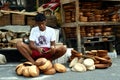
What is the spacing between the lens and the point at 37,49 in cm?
691

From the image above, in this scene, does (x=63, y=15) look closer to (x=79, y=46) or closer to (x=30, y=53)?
(x=79, y=46)

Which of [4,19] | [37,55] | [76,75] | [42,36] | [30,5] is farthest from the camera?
[30,5]

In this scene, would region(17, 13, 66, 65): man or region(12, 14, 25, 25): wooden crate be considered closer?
region(17, 13, 66, 65): man

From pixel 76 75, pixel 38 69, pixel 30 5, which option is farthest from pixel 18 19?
pixel 76 75

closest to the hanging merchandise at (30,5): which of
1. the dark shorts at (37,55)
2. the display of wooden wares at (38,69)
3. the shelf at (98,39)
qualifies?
the shelf at (98,39)

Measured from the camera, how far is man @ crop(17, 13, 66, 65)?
6941 mm

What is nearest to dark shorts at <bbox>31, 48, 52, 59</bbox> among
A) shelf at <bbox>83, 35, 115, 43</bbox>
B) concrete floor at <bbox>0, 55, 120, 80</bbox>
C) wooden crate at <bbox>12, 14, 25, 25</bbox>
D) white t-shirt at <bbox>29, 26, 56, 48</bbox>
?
white t-shirt at <bbox>29, 26, 56, 48</bbox>

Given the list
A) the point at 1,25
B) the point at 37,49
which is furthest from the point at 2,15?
the point at 37,49

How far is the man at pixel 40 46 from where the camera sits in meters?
6.94

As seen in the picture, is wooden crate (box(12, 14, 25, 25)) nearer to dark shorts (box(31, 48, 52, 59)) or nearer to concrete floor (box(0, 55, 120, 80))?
concrete floor (box(0, 55, 120, 80))

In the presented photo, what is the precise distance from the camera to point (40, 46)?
7.14 metres

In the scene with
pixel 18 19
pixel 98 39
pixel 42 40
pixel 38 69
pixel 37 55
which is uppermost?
pixel 18 19

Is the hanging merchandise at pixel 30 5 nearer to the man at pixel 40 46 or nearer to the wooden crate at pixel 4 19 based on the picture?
the wooden crate at pixel 4 19

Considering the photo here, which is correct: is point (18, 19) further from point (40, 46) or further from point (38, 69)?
point (38, 69)
